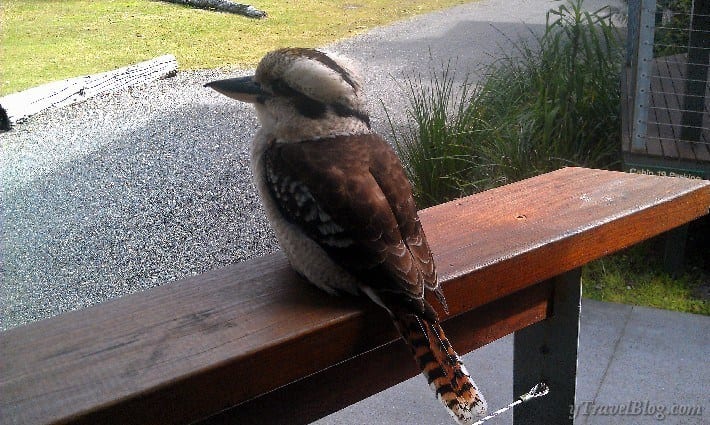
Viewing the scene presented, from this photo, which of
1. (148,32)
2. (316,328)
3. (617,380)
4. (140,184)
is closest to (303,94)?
(316,328)

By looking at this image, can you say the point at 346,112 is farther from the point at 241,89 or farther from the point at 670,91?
the point at 670,91

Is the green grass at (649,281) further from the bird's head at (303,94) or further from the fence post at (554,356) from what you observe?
the bird's head at (303,94)

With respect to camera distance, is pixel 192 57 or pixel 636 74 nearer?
pixel 192 57

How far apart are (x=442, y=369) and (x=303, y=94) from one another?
312 millimetres

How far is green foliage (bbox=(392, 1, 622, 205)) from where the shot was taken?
2395 mm

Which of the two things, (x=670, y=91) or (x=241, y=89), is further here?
(x=670, y=91)

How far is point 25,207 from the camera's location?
150 cm

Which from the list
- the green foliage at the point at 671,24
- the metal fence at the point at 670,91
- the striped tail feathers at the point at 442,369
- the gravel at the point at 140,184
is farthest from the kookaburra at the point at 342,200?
the green foliage at the point at 671,24

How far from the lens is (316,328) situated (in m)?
0.71

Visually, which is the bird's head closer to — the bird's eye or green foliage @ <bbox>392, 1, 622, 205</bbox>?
the bird's eye

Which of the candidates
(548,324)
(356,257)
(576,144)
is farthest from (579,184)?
(576,144)

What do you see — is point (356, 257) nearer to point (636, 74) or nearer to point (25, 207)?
point (25, 207)

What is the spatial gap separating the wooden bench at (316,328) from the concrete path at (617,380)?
613 millimetres

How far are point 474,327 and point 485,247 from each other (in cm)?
10
